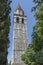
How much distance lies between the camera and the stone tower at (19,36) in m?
64.3

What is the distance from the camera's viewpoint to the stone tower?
211ft

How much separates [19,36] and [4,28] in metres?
52.2

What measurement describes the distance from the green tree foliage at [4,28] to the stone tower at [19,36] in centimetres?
4714

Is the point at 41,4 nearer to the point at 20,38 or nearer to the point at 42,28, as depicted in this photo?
the point at 42,28

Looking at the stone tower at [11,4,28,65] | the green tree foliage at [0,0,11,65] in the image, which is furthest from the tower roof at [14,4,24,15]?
the green tree foliage at [0,0,11,65]

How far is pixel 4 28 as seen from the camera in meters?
16.4

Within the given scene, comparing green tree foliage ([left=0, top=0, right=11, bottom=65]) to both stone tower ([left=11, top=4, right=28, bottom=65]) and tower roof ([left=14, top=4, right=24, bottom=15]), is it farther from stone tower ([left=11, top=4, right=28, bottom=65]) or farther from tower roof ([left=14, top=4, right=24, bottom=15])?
tower roof ([left=14, top=4, right=24, bottom=15])

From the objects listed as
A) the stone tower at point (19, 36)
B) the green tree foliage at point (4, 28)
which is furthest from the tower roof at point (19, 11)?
the green tree foliage at point (4, 28)

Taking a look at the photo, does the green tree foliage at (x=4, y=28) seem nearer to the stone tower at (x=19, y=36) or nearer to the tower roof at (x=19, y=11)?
the stone tower at (x=19, y=36)

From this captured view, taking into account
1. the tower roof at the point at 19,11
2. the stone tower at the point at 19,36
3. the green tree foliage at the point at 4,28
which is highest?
the green tree foliage at the point at 4,28

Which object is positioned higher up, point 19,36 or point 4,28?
point 4,28

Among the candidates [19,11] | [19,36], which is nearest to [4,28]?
[19,36]

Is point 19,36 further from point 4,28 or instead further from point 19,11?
point 4,28

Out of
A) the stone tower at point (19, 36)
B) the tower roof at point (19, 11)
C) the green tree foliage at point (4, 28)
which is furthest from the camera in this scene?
→ the tower roof at point (19, 11)
